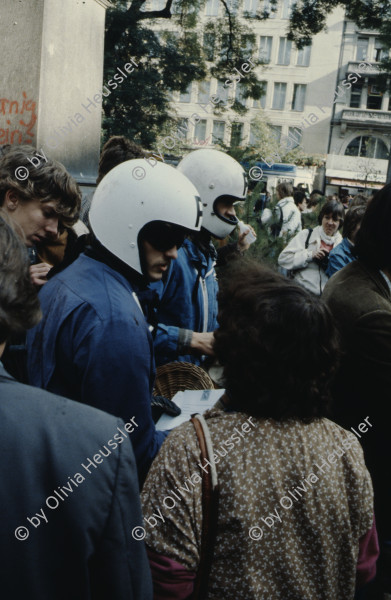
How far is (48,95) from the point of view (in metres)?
4.20

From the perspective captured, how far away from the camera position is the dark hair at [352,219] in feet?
16.2

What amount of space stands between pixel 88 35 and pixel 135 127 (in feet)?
26.9

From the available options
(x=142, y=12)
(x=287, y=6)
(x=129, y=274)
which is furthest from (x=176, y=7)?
(x=129, y=274)

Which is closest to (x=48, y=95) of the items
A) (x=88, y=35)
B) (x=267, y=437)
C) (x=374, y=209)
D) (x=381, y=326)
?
(x=88, y=35)

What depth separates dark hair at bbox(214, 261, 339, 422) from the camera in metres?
1.55

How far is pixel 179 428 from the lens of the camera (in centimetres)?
155

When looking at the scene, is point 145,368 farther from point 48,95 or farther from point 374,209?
point 48,95

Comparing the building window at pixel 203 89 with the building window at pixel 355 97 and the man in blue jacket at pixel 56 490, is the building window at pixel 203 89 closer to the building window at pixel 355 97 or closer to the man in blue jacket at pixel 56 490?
the man in blue jacket at pixel 56 490

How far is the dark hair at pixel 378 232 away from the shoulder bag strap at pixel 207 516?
3.79ft

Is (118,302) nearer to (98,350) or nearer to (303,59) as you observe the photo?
(98,350)

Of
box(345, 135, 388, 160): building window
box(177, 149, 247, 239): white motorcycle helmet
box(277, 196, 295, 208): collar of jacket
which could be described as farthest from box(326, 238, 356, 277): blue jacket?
box(345, 135, 388, 160): building window

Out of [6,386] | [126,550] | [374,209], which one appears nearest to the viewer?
[6,386]

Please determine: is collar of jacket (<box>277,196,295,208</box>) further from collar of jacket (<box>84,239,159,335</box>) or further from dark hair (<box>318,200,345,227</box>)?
collar of jacket (<box>84,239,159,335</box>)

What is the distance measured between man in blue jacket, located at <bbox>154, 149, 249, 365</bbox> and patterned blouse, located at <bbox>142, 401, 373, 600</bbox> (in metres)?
1.04
